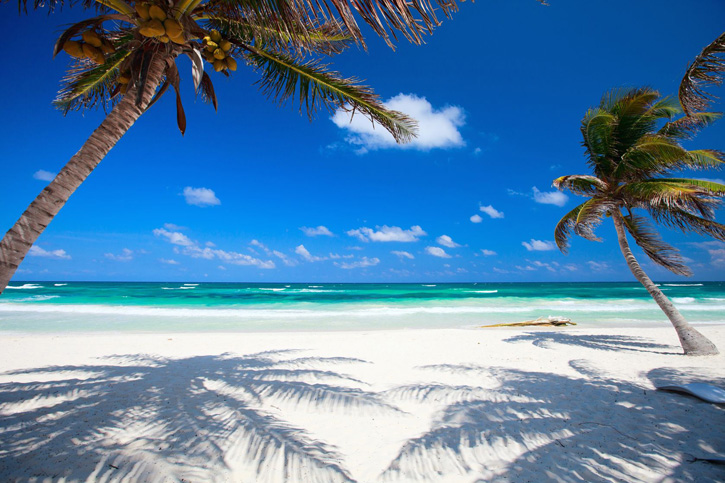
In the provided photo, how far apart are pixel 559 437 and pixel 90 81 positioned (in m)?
7.35

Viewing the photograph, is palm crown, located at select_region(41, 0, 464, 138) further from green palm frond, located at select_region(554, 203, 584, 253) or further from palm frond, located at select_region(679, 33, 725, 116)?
green palm frond, located at select_region(554, 203, 584, 253)

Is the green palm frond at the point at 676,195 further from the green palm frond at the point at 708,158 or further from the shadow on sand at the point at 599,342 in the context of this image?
the shadow on sand at the point at 599,342

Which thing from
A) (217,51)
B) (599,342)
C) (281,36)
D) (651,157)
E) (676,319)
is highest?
(281,36)

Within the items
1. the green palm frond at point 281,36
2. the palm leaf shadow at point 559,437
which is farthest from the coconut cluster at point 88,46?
the palm leaf shadow at point 559,437

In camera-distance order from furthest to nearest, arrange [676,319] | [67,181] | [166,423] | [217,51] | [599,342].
Result: [599,342], [676,319], [166,423], [217,51], [67,181]

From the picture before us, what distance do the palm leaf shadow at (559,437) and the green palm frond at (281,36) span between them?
4.44 m

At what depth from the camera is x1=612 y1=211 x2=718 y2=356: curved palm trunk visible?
662 cm

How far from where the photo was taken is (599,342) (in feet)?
27.3

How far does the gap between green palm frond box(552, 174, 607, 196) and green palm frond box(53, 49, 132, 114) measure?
8961 mm

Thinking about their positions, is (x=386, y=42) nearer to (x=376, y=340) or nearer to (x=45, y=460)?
(x=45, y=460)

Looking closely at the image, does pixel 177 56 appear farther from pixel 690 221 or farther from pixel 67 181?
pixel 690 221

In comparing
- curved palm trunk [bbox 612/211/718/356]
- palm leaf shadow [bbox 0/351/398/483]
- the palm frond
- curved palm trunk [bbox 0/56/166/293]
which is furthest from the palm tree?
curved palm trunk [bbox 612/211/718/356]

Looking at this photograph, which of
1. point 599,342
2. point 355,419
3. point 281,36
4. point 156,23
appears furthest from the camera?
point 599,342

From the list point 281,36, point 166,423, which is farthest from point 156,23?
point 166,423
